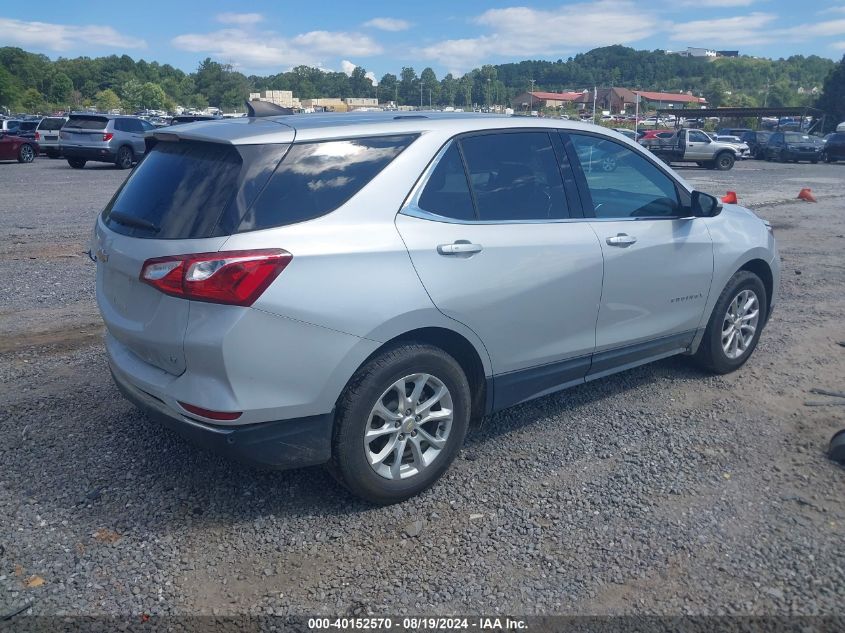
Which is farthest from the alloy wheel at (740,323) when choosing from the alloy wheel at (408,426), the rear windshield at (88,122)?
the rear windshield at (88,122)

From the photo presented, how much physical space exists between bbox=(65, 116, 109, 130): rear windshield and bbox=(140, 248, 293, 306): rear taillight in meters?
24.3

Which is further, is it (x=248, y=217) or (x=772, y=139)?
(x=772, y=139)

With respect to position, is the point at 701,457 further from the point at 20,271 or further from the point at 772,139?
the point at 772,139

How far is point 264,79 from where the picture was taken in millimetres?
71000

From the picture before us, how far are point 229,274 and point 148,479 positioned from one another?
145 cm

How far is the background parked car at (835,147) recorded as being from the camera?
36281 mm

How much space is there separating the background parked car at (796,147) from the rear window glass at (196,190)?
1540 inches

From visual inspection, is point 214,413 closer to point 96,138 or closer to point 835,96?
point 96,138

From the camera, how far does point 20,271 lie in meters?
8.56

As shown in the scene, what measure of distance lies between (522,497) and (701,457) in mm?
1182

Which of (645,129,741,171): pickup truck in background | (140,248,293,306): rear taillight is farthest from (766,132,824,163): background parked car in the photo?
(140,248,293,306): rear taillight

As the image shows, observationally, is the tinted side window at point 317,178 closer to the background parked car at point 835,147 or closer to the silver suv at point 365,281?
the silver suv at point 365,281

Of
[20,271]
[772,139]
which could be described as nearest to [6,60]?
[772,139]

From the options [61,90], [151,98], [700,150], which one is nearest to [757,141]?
[700,150]
